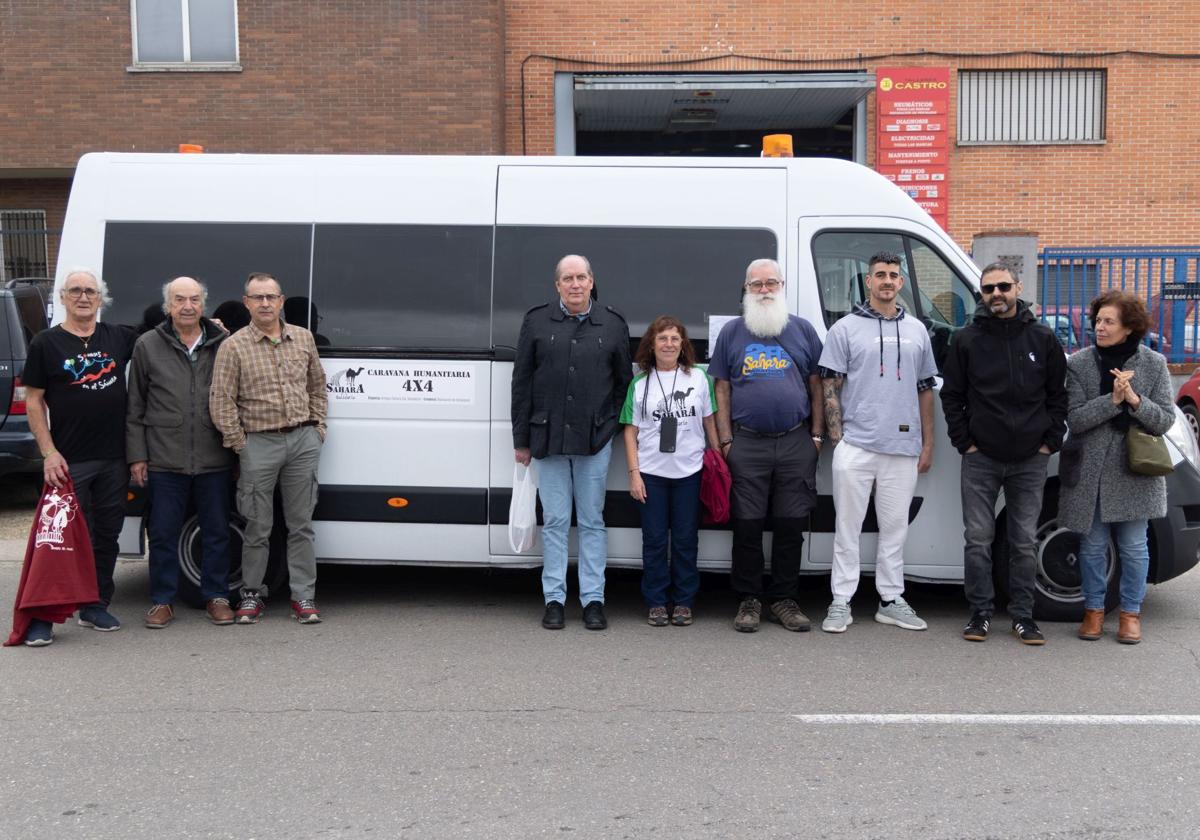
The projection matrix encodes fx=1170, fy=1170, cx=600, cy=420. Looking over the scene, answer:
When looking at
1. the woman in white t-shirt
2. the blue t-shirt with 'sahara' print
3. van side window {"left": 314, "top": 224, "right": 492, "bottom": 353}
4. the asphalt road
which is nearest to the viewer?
the asphalt road

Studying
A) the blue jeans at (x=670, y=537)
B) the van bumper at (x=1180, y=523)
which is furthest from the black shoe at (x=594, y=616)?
the van bumper at (x=1180, y=523)

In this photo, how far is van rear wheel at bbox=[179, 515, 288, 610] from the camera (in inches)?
251

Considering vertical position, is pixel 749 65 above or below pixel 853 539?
above

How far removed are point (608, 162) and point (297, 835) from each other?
148 inches

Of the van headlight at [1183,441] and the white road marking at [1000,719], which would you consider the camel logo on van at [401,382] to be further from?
the van headlight at [1183,441]

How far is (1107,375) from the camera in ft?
18.6

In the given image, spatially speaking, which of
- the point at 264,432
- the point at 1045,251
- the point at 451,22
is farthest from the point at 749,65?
the point at 264,432

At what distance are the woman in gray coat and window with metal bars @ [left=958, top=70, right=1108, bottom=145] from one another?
12664mm

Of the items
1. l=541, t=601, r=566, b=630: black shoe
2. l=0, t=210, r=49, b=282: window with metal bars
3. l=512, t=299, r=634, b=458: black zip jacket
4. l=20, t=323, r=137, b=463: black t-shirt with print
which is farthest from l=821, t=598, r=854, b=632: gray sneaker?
l=0, t=210, r=49, b=282: window with metal bars

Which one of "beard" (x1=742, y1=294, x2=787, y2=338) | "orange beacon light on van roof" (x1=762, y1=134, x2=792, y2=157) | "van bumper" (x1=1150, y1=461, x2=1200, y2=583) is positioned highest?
"orange beacon light on van roof" (x1=762, y1=134, x2=792, y2=157)

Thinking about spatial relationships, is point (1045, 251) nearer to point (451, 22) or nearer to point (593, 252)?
point (451, 22)

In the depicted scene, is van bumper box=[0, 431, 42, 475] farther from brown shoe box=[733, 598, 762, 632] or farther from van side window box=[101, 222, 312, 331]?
brown shoe box=[733, 598, 762, 632]

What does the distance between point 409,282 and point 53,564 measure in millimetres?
2223

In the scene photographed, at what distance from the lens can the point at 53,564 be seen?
569 centimetres
